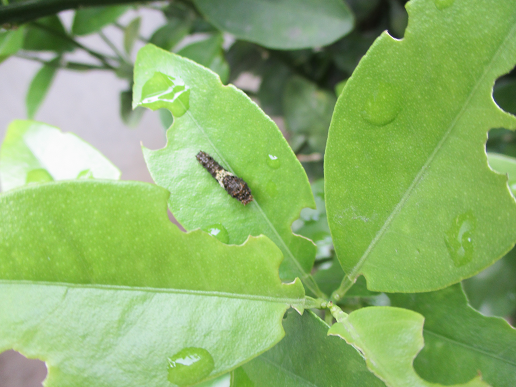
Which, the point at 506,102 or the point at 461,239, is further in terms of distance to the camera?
the point at 506,102

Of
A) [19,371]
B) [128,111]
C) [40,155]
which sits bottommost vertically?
[19,371]

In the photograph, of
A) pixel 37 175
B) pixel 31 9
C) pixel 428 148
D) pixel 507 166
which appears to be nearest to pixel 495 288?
pixel 507 166

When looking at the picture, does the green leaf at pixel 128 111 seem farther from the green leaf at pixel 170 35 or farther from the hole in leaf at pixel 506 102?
the hole in leaf at pixel 506 102

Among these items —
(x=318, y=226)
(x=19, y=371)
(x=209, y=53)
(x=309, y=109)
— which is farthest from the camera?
(x=19, y=371)

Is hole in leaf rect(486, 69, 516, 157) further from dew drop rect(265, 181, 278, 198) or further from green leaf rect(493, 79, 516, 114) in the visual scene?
dew drop rect(265, 181, 278, 198)

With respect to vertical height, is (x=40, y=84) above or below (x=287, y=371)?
below

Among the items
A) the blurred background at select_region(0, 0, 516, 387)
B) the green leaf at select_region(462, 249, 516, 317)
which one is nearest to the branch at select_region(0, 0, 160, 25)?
the blurred background at select_region(0, 0, 516, 387)

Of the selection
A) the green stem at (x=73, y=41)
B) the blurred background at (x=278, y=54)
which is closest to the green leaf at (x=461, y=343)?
the blurred background at (x=278, y=54)

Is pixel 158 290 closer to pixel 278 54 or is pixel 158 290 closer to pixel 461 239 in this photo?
pixel 461 239

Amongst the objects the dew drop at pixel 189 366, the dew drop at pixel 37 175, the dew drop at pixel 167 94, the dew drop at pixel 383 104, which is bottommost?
the dew drop at pixel 37 175
